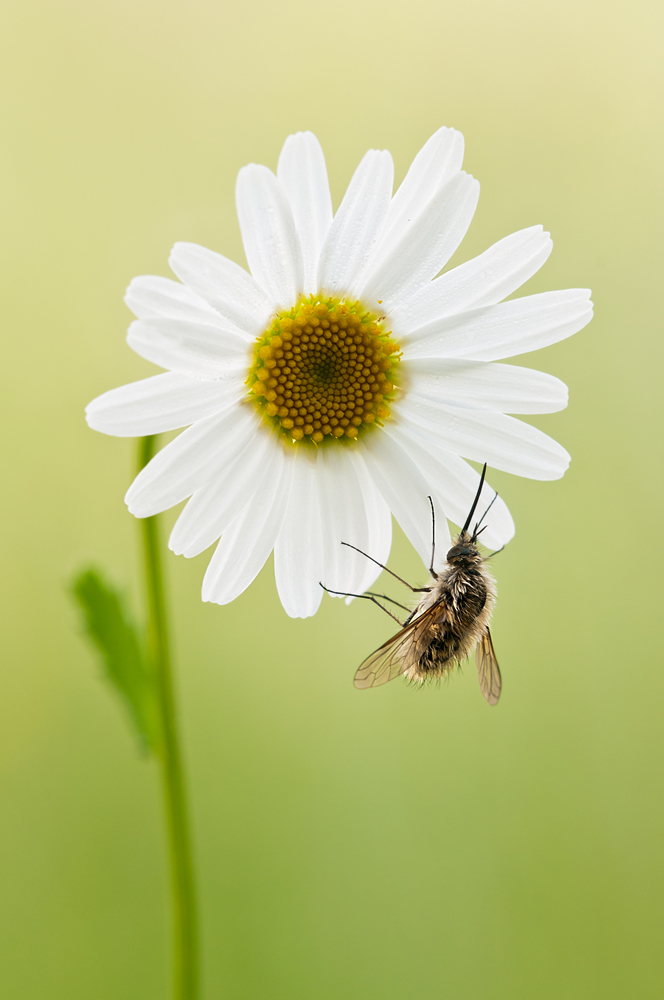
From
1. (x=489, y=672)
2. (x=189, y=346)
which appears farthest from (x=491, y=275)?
(x=489, y=672)

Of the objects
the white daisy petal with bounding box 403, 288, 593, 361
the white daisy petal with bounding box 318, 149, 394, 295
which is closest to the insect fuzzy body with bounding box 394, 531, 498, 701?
the white daisy petal with bounding box 403, 288, 593, 361

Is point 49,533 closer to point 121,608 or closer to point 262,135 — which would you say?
point 121,608

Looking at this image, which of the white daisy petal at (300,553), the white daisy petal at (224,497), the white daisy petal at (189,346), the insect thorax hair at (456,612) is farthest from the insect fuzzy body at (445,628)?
the white daisy petal at (189,346)

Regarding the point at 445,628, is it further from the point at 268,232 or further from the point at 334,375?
the point at 268,232

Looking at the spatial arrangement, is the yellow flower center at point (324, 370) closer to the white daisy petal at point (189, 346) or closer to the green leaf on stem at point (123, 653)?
the white daisy petal at point (189, 346)

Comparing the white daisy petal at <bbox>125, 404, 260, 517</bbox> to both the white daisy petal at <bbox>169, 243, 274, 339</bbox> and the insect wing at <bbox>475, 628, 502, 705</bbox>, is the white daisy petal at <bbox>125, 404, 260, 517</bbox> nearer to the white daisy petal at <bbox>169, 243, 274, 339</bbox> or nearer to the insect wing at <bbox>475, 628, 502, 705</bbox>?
the white daisy petal at <bbox>169, 243, 274, 339</bbox>

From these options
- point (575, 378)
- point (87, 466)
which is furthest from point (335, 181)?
point (87, 466)
